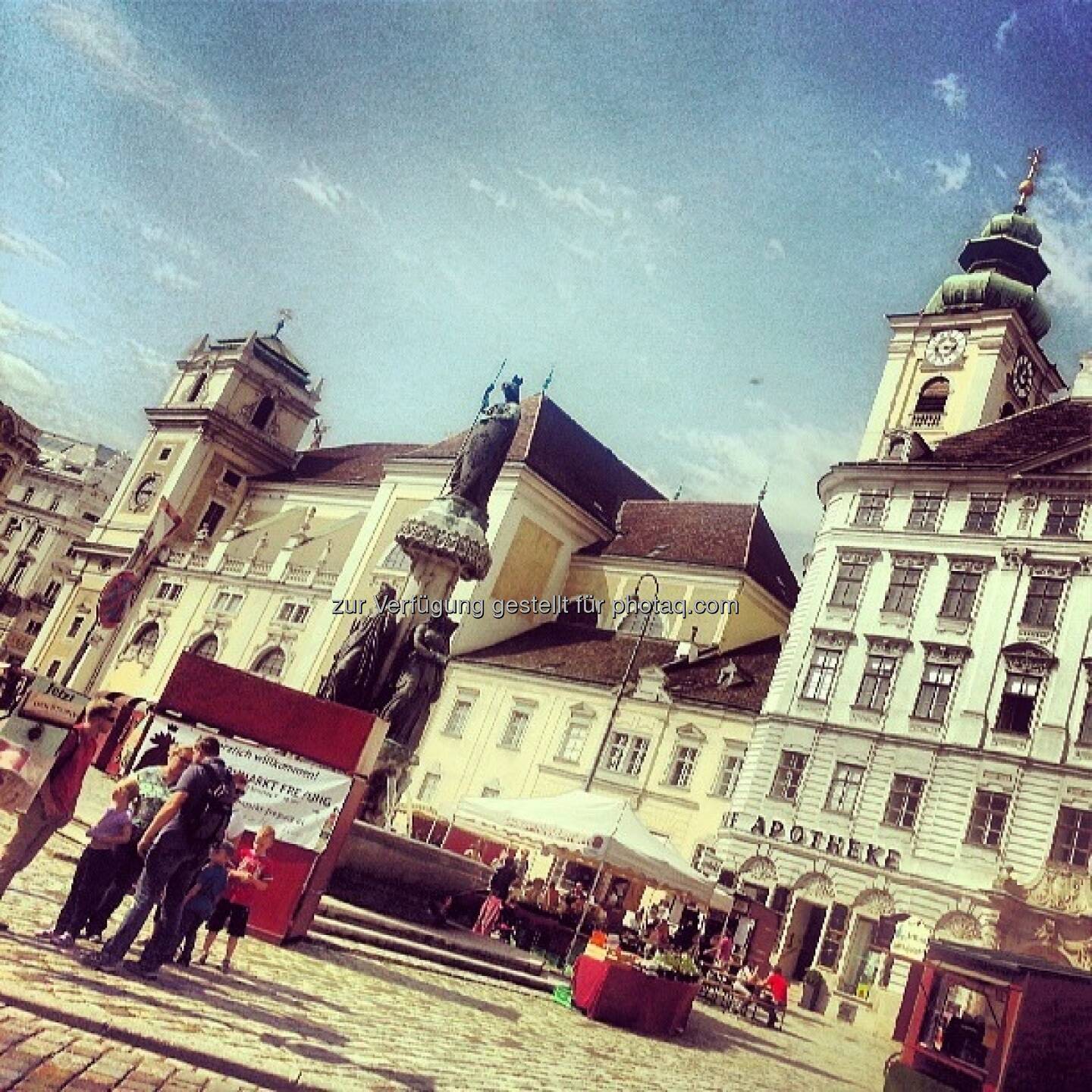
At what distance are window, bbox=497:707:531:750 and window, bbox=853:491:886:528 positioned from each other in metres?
14.6

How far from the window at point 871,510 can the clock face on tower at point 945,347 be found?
33.3 feet

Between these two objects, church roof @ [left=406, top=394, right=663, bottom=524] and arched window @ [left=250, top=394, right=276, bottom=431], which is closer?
church roof @ [left=406, top=394, right=663, bottom=524]

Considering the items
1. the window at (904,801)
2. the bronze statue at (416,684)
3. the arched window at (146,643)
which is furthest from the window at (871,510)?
the arched window at (146,643)

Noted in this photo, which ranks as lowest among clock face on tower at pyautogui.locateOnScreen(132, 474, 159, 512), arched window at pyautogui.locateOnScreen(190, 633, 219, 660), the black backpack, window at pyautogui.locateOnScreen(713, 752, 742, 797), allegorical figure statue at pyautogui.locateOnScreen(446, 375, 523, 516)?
the black backpack

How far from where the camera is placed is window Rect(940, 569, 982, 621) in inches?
1261

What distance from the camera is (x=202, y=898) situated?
8.14 m

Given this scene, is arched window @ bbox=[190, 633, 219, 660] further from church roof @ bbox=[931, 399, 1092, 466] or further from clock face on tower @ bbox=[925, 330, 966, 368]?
clock face on tower @ bbox=[925, 330, 966, 368]

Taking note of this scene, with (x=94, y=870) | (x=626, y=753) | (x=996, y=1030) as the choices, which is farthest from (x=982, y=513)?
(x=94, y=870)

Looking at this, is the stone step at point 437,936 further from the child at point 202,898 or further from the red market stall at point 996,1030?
the red market stall at point 996,1030

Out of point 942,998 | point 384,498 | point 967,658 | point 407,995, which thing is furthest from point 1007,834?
point 384,498

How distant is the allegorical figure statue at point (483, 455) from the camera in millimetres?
18328

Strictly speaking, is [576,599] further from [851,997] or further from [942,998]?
[942,998]

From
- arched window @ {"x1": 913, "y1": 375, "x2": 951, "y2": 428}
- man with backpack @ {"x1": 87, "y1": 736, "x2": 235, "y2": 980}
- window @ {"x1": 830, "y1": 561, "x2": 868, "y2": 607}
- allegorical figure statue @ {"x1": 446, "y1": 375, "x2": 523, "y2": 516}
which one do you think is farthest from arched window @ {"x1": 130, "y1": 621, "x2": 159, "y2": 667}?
man with backpack @ {"x1": 87, "y1": 736, "x2": 235, "y2": 980}

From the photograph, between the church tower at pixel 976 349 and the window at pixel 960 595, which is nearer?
the window at pixel 960 595
